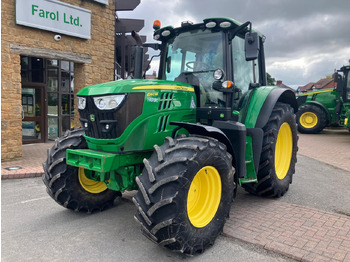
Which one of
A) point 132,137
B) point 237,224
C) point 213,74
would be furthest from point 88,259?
point 213,74

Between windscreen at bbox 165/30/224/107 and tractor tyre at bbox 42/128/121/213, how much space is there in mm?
1665

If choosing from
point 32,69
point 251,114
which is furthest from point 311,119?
point 32,69

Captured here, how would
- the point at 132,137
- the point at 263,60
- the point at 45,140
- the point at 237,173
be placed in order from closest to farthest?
the point at 132,137, the point at 237,173, the point at 263,60, the point at 45,140

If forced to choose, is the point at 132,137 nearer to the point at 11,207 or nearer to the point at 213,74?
the point at 213,74

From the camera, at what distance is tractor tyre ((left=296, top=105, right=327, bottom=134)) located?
14.9m

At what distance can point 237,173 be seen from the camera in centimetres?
380

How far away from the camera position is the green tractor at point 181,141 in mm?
2906

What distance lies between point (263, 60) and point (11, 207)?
184 inches

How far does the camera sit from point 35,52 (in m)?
7.84

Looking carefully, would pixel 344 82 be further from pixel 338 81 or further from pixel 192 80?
pixel 192 80

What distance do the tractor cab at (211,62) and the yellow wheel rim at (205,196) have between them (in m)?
0.93

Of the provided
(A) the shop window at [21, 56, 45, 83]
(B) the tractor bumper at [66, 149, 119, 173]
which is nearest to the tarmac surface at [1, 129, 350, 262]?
(B) the tractor bumper at [66, 149, 119, 173]

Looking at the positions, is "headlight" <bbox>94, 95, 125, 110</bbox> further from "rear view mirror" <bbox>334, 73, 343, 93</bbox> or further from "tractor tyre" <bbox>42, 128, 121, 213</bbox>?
"rear view mirror" <bbox>334, 73, 343, 93</bbox>

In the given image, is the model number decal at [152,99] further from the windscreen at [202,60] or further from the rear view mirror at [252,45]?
the rear view mirror at [252,45]
